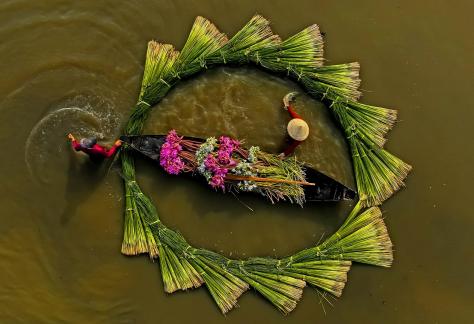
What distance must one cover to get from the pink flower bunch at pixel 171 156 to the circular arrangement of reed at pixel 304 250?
38cm

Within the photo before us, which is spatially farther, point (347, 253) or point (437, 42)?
point (437, 42)

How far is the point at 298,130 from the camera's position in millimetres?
4719

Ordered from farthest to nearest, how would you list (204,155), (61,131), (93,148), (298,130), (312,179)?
1. (61,131)
2. (312,179)
3. (204,155)
4. (298,130)
5. (93,148)

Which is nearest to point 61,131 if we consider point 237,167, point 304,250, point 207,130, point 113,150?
point 113,150

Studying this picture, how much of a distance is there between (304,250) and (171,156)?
1723mm

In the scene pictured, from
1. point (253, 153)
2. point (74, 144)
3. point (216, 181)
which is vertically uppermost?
point (253, 153)

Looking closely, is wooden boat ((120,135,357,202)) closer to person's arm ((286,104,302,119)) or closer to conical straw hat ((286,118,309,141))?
conical straw hat ((286,118,309,141))

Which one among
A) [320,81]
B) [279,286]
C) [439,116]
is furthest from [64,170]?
[439,116]

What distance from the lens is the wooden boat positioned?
4.91 m

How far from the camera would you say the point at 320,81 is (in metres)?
5.09

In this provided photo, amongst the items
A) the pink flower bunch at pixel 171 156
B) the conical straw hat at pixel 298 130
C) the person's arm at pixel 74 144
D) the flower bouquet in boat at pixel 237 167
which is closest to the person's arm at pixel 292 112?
the conical straw hat at pixel 298 130

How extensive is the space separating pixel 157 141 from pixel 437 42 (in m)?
3.33

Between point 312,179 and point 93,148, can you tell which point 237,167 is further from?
point 93,148

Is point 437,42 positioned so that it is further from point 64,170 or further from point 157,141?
point 64,170
